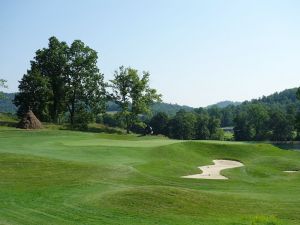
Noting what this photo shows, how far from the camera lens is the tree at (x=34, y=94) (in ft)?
241

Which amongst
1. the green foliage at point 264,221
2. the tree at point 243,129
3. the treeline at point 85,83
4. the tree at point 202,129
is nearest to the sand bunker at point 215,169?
the green foliage at point 264,221

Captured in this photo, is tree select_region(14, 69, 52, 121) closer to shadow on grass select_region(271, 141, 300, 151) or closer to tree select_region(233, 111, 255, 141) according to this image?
shadow on grass select_region(271, 141, 300, 151)

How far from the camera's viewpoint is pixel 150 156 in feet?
131

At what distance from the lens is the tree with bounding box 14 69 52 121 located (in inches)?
2896

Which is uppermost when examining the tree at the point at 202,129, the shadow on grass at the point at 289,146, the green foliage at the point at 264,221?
the tree at the point at 202,129

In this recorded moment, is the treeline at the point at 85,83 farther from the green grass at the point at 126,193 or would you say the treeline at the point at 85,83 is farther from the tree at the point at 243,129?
the tree at the point at 243,129

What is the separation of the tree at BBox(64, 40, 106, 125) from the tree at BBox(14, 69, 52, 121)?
17.9 feet

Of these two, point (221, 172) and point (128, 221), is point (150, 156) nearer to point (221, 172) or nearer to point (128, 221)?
point (221, 172)

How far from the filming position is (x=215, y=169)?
130ft

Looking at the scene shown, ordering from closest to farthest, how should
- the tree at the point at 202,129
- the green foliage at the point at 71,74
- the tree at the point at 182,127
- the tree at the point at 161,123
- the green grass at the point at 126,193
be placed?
the green grass at the point at 126,193, the green foliage at the point at 71,74, the tree at the point at 182,127, the tree at the point at 161,123, the tree at the point at 202,129

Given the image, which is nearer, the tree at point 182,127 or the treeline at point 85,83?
the treeline at point 85,83

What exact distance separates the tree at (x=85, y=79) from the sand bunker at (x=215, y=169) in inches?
1529

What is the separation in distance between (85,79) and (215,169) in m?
45.4

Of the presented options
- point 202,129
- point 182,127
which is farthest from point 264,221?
point 202,129
